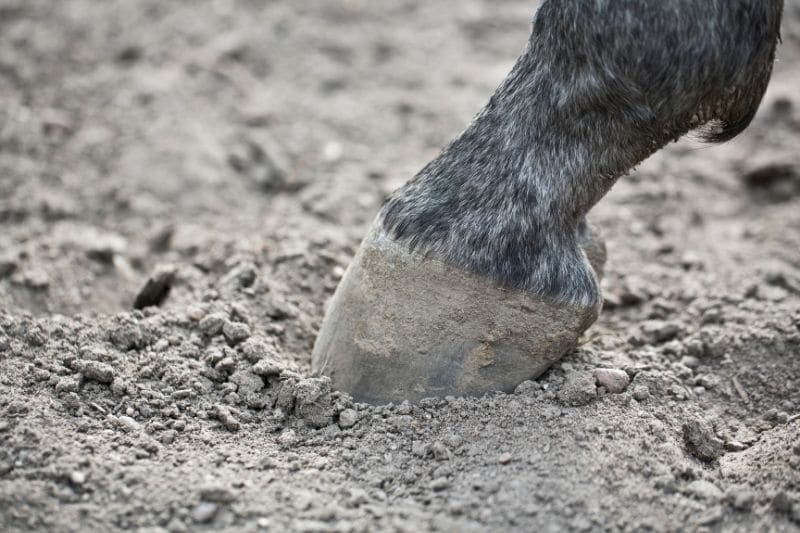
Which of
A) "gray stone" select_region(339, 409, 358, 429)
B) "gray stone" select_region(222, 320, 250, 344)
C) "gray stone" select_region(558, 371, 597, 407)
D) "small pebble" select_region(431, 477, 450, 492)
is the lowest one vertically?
"small pebble" select_region(431, 477, 450, 492)

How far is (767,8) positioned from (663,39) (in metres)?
0.28

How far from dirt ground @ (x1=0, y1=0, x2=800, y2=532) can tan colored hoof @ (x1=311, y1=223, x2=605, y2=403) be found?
0.24ft

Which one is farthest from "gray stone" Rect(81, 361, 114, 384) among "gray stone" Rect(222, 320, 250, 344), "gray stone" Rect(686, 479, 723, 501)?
"gray stone" Rect(686, 479, 723, 501)

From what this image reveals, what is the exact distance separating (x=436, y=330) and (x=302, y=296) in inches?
32.7

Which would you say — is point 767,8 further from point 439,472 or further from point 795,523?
point 439,472

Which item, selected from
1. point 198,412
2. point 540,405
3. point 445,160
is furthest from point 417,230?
point 198,412

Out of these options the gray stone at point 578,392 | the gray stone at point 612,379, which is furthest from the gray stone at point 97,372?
the gray stone at point 612,379

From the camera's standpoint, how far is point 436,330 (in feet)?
7.80

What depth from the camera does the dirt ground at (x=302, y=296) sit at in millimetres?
2084

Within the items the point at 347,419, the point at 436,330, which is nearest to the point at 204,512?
the point at 347,419

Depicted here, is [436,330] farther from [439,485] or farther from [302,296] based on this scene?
[302,296]

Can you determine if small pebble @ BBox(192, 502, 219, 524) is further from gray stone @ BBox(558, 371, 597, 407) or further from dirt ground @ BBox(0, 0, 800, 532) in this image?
gray stone @ BBox(558, 371, 597, 407)

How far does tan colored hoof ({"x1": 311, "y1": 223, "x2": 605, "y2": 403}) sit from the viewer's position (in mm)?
2359

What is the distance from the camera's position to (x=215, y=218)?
383cm
